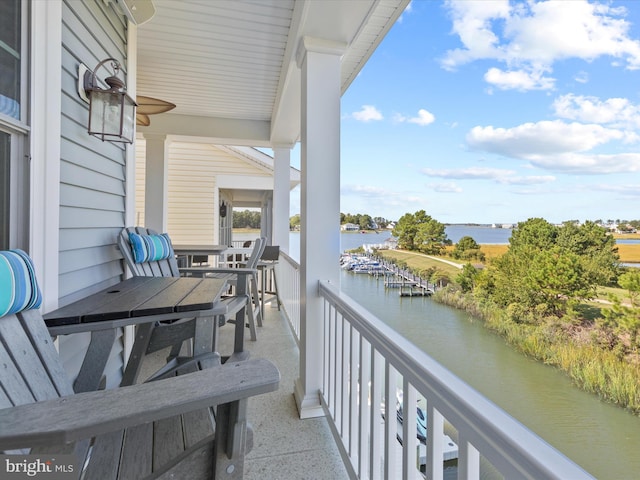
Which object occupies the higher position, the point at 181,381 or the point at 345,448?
the point at 181,381

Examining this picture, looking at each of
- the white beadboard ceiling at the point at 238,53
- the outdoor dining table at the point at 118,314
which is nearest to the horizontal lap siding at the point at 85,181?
the outdoor dining table at the point at 118,314

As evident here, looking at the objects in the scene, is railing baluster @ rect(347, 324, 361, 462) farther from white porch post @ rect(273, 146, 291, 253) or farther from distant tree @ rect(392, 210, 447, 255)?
white porch post @ rect(273, 146, 291, 253)

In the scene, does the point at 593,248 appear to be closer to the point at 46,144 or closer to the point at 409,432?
Result: the point at 409,432

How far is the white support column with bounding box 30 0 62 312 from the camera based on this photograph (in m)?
1.30

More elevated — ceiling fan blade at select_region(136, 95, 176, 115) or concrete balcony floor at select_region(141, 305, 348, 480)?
ceiling fan blade at select_region(136, 95, 176, 115)

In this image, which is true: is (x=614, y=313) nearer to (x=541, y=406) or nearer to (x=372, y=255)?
(x=541, y=406)

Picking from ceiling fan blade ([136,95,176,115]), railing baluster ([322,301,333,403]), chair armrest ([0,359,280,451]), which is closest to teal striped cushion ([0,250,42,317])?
chair armrest ([0,359,280,451])

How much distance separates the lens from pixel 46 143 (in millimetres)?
1367

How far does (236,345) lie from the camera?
267cm

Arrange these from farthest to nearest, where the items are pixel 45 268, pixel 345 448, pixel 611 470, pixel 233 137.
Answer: pixel 233 137, pixel 345 448, pixel 45 268, pixel 611 470

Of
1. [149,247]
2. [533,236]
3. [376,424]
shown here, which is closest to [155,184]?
[149,247]

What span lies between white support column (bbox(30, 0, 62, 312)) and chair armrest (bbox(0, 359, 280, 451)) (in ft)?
3.17

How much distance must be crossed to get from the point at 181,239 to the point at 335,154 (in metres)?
5.40

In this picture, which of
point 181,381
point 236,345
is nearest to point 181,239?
point 236,345
